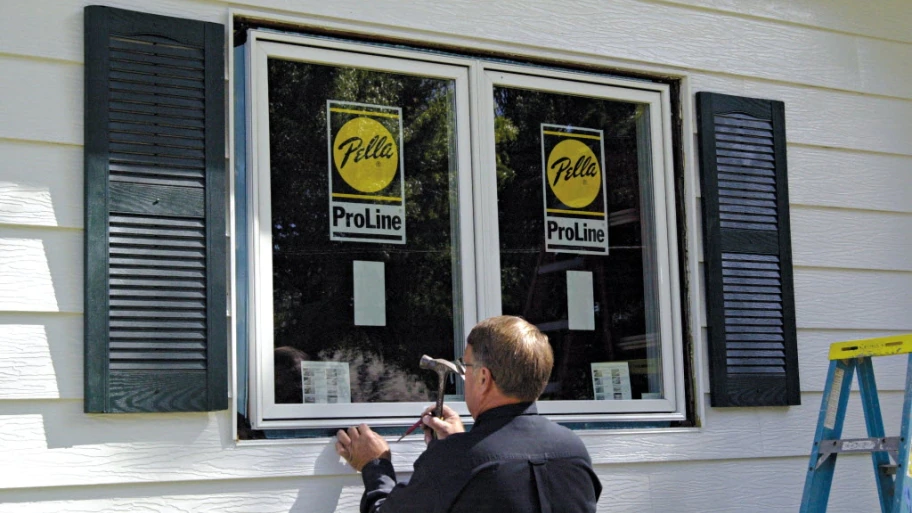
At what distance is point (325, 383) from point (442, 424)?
14.6 inches

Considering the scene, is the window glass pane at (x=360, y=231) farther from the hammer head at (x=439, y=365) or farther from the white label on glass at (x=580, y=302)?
the white label on glass at (x=580, y=302)

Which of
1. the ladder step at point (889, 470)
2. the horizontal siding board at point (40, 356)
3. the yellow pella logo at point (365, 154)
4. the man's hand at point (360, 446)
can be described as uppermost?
the yellow pella logo at point (365, 154)

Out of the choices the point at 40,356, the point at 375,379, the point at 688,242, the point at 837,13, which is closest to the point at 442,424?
the point at 375,379

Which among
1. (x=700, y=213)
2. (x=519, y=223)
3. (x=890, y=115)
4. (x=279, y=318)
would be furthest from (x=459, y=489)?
(x=890, y=115)

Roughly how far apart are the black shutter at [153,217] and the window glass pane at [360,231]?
0.25 meters

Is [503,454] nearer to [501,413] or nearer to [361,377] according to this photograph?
[501,413]

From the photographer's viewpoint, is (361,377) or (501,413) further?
(361,377)

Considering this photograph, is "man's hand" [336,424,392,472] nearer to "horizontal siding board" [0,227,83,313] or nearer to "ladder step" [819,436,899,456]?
"horizontal siding board" [0,227,83,313]

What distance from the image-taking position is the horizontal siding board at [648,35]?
3.45 meters

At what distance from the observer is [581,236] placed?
12.7 feet

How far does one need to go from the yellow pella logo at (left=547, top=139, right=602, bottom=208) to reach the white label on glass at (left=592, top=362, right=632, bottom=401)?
538mm

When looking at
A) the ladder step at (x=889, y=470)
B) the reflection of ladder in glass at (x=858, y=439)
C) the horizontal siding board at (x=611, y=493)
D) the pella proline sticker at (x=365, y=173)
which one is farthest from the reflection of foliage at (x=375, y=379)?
the ladder step at (x=889, y=470)

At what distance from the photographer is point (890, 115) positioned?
14.5ft

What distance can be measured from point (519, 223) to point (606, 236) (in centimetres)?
34
